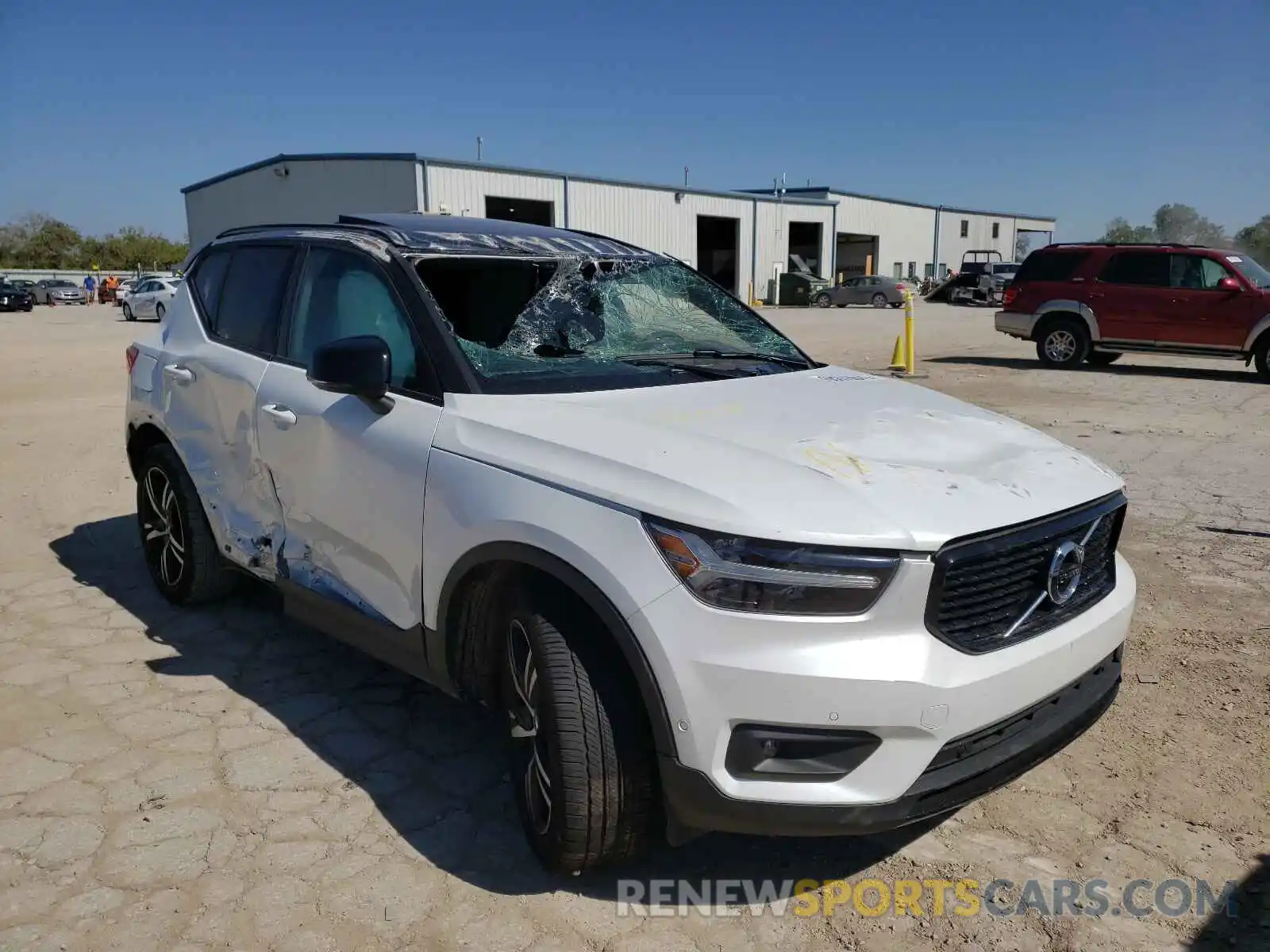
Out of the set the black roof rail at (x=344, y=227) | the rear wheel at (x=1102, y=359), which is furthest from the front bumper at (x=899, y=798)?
the rear wheel at (x=1102, y=359)

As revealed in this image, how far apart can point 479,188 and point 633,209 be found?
7.79m

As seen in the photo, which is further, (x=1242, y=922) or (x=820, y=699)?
(x=1242, y=922)

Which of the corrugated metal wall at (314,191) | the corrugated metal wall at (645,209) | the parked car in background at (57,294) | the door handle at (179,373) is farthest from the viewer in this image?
the parked car in background at (57,294)

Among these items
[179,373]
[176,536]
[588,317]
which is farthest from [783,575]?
[176,536]

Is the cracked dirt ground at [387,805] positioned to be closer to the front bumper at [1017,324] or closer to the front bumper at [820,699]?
the front bumper at [820,699]

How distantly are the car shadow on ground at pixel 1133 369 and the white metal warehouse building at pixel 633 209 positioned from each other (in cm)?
1574

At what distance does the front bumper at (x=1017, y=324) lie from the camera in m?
15.0

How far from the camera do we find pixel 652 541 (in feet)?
7.41

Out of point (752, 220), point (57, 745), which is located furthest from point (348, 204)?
point (57, 745)

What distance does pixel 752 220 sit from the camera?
43.8m

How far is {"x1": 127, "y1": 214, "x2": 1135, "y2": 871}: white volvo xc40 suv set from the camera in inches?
86.2

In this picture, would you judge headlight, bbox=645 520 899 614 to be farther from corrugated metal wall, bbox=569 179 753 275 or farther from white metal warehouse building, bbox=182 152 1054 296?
corrugated metal wall, bbox=569 179 753 275

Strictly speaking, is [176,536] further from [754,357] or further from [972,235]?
[972,235]

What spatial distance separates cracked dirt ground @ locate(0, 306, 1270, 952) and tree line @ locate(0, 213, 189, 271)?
309 feet
